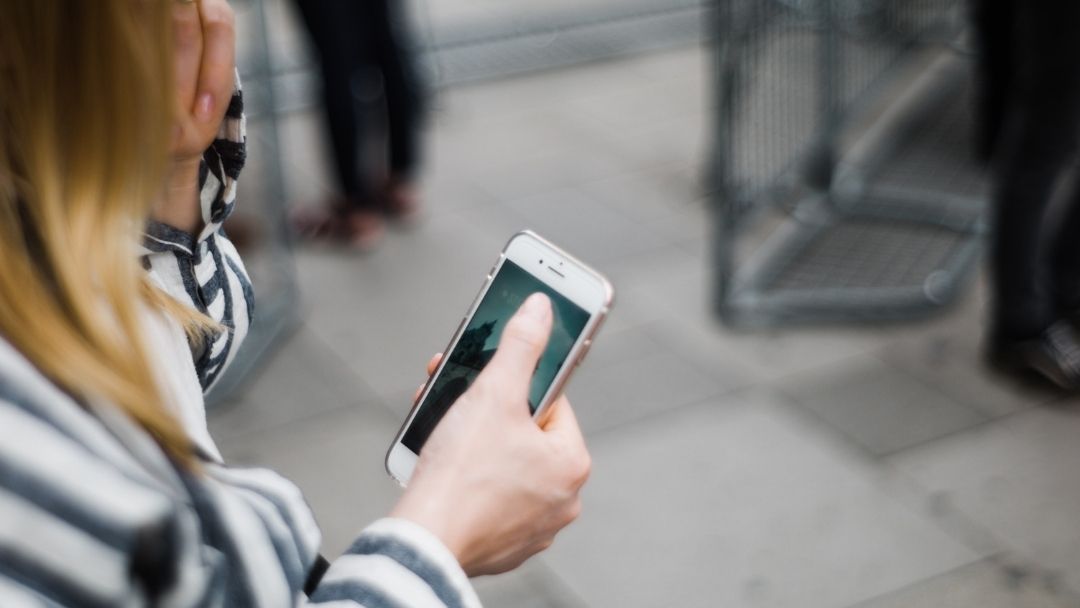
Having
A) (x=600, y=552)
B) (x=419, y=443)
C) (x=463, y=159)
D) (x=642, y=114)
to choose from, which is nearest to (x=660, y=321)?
(x=600, y=552)

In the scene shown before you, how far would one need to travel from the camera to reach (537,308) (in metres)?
1.06

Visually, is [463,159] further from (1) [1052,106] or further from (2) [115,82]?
(2) [115,82]

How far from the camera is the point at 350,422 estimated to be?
3.53 meters

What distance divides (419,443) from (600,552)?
5.51 ft

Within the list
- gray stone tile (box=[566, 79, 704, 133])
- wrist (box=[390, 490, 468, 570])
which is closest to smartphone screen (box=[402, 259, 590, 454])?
wrist (box=[390, 490, 468, 570])

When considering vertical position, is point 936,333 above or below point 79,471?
below

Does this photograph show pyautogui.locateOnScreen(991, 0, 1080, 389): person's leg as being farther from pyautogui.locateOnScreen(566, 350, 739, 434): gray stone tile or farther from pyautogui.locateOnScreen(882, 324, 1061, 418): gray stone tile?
pyautogui.locateOnScreen(566, 350, 739, 434): gray stone tile

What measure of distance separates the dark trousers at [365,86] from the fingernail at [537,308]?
135 inches

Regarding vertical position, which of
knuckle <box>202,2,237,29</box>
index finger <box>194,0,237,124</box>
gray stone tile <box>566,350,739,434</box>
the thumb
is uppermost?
knuckle <box>202,2,237,29</box>

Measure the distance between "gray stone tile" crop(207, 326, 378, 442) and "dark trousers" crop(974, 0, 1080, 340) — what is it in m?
1.78

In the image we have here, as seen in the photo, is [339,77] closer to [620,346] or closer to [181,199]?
[620,346]

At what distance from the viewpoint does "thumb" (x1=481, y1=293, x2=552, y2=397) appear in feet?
3.27

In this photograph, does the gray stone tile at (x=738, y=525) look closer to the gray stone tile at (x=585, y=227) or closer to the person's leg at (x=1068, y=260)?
the person's leg at (x=1068, y=260)

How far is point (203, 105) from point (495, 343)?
0.36 meters
